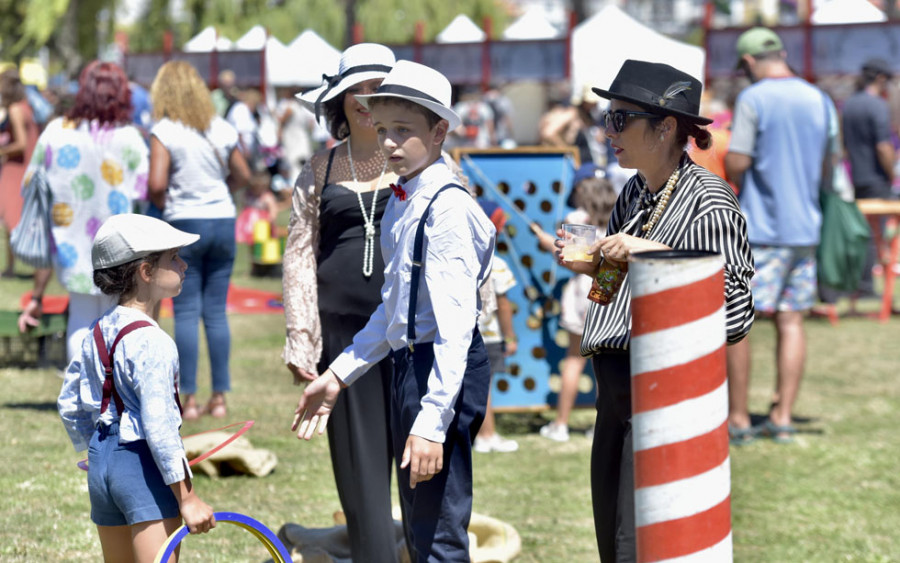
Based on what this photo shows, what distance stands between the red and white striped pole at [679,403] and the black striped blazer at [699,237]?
436 millimetres

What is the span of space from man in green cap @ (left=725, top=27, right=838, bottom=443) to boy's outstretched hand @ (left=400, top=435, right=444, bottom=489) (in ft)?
12.9

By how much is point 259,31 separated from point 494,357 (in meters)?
17.0

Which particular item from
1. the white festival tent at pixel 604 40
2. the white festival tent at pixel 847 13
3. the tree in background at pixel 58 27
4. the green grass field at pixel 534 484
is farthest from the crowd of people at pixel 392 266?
the tree in background at pixel 58 27

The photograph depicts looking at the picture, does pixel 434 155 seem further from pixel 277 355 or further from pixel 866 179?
pixel 866 179

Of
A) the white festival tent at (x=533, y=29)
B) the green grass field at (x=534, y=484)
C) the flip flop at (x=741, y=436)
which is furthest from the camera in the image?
the white festival tent at (x=533, y=29)

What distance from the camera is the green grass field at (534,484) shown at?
5293 mm

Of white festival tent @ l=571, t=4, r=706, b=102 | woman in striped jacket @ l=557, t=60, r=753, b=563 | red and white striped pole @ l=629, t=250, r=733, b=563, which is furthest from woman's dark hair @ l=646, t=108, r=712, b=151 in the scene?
white festival tent @ l=571, t=4, r=706, b=102

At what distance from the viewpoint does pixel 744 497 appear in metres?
6.16

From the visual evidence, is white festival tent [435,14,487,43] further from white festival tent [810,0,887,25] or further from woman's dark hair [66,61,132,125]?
woman's dark hair [66,61,132,125]

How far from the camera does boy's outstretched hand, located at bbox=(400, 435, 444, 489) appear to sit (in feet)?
10.8

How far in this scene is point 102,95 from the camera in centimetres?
→ 701

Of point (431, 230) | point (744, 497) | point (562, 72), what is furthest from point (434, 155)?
point (562, 72)

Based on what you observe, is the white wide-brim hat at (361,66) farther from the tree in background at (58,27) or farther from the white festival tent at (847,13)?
the tree in background at (58,27)

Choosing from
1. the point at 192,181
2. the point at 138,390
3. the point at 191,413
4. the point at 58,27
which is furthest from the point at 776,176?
the point at 58,27
